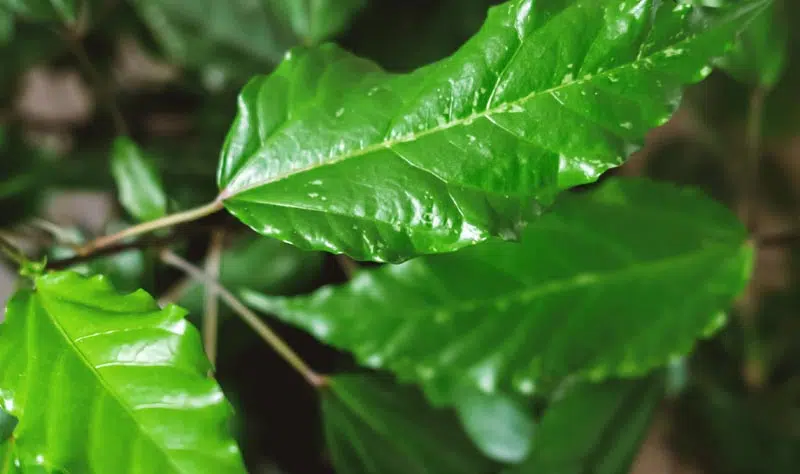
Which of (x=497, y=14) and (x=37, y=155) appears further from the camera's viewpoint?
(x=37, y=155)

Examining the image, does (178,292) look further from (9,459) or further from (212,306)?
(9,459)

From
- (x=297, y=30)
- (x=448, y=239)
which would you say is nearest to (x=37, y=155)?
(x=297, y=30)

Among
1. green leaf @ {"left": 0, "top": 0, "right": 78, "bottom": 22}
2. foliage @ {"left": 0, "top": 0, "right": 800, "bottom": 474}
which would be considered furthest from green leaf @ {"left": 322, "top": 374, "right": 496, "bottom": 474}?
green leaf @ {"left": 0, "top": 0, "right": 78, "bottom": 22}

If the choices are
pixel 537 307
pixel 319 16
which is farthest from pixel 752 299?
pixel 319 16

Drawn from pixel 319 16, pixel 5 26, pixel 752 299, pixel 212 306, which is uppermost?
pixel 5 26

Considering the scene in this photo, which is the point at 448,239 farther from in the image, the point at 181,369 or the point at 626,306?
the point at 626,306

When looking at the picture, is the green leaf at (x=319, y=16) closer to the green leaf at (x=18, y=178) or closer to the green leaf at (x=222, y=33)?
the green leaf at (x=222, y=33)

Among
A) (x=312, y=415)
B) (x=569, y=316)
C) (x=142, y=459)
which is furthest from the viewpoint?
(x=312, y=415)

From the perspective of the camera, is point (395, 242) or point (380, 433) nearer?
point (395, 242)
